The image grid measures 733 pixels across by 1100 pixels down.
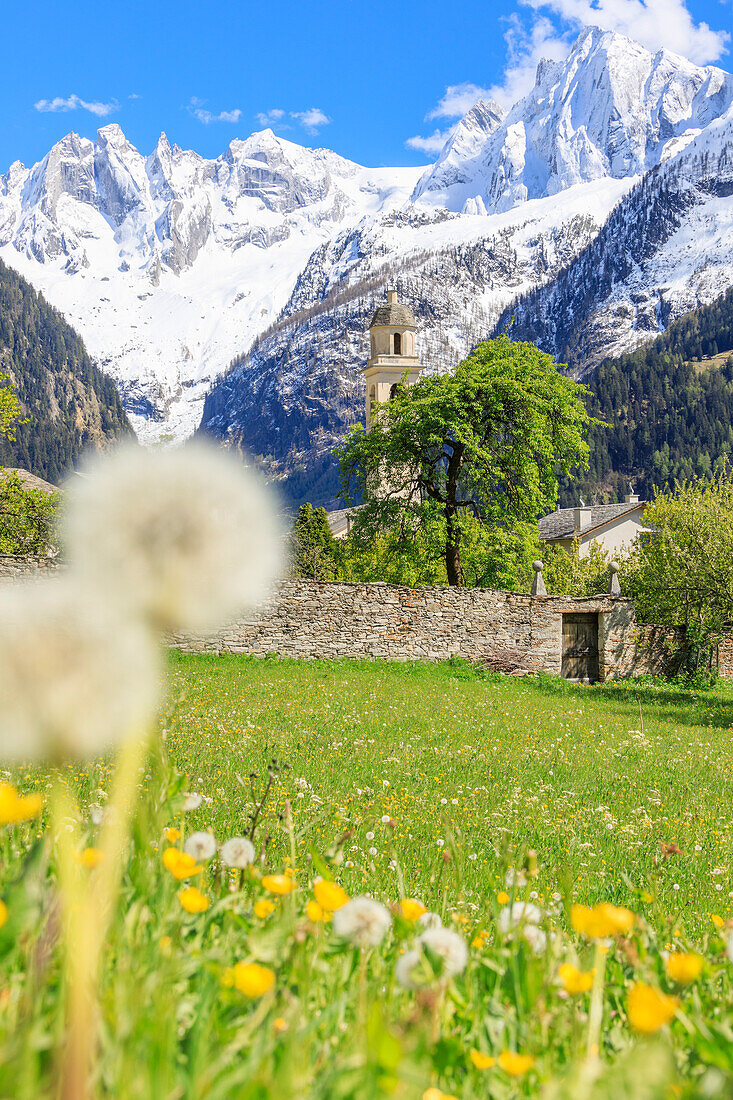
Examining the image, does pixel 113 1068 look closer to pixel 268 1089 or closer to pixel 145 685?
pixel 268 1089

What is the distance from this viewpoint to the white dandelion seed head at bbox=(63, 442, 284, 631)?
1094mm

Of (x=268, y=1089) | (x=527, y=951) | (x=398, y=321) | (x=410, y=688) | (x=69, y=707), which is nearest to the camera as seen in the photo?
(x=268, y=1089)

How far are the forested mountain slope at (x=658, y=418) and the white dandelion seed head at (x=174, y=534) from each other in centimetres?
12731

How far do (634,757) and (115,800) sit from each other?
10.1 metres

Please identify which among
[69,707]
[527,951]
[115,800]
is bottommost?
Result: [527,951]

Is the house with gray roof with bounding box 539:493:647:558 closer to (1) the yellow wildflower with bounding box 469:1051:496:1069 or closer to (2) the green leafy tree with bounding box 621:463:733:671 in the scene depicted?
(2) the green leafy tree with bounding box 621:463:733:671

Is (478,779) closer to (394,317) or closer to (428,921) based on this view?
(428,921)

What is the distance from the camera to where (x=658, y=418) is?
476 feet

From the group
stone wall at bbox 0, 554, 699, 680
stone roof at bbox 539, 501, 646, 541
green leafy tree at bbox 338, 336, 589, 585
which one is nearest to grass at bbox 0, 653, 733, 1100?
stone wall at bbox 0, 554, 699, 680

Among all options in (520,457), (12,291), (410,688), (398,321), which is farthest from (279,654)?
(12,291)

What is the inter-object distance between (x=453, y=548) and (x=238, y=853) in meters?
23.3

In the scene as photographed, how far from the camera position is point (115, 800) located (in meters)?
1.04

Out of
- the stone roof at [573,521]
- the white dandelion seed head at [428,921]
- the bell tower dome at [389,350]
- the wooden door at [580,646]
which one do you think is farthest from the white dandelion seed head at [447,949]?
the stone roof at [573,521]

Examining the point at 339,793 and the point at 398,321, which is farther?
the point at 398,321
